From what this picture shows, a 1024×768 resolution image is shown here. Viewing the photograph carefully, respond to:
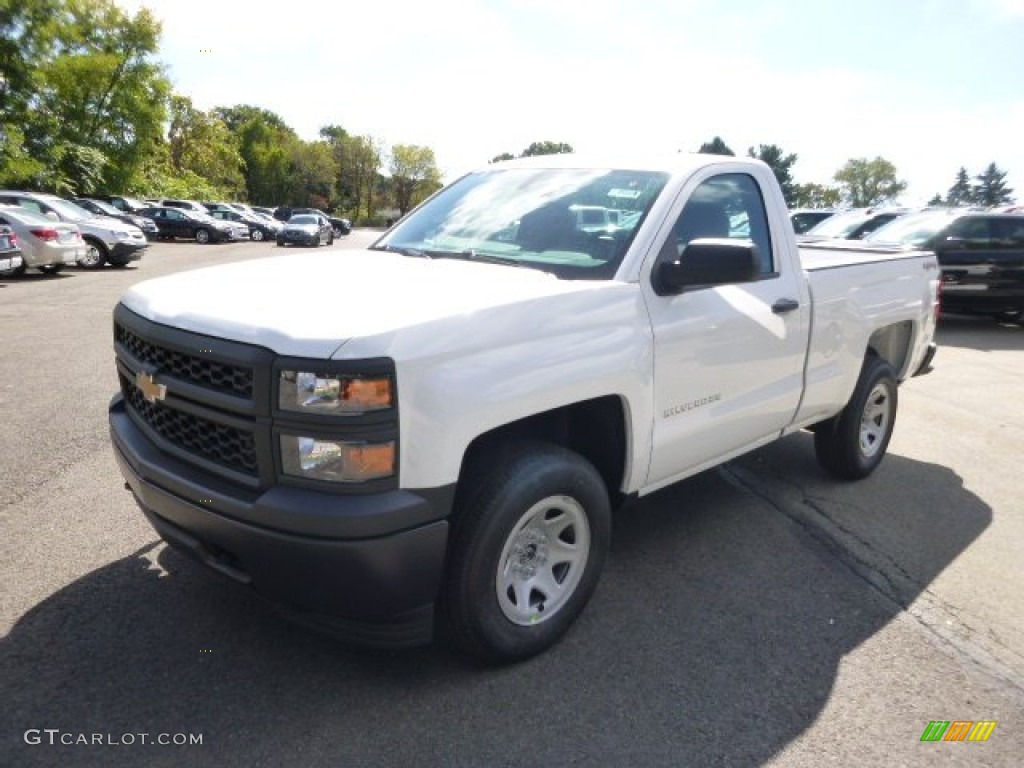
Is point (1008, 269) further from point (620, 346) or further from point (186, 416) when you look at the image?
point (186, 416)

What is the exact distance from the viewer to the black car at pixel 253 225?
123ft

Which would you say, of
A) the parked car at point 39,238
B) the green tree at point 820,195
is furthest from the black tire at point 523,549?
the green tree at point 820,195

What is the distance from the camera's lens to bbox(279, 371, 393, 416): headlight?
2.27 m

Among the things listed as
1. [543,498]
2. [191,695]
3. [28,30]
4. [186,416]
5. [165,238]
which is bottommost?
[165,238]

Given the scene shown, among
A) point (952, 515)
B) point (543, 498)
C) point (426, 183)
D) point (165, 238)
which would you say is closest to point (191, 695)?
point (543, 498)

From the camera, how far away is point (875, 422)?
5.12 m

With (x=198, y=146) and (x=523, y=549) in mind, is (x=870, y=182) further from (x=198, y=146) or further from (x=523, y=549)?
(x=523, y=549)

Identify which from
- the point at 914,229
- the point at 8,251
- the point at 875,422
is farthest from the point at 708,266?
the point at 8,251

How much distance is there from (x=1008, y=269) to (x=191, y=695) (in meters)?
→ 13.4

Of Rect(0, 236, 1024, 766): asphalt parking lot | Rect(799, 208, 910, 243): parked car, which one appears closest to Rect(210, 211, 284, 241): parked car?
Rect(799, 208, 910, 243): parked car

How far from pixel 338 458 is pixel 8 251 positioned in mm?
14853

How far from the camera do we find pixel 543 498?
9.08 feet

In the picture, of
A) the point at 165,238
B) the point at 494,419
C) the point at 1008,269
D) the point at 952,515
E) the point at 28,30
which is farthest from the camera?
the point at 28,30

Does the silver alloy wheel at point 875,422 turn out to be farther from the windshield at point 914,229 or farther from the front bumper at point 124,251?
the front bumper at point 124,251
